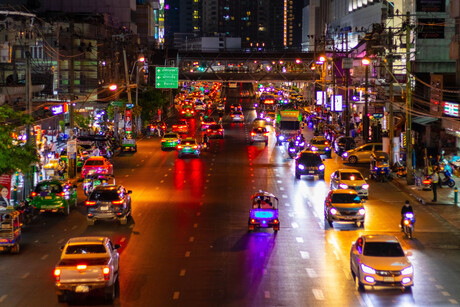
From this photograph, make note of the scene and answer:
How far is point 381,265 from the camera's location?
21.5m

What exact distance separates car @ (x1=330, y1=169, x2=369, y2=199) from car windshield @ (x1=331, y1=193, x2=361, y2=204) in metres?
6.99

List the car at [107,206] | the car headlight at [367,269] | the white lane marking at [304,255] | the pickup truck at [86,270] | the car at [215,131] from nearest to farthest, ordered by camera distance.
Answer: the pickup truck at [86,270], the car headlight at [367,269], the white lane marking at [304,255], the car at [107,206], the car at [215,131]

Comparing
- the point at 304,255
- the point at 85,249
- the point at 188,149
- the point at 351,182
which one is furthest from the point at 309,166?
the point at 85,249

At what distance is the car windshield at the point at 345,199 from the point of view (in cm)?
3228

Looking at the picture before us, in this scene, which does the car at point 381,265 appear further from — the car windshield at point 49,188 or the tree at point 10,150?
the car windshield at point 49,188

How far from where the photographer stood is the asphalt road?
20.9 meters

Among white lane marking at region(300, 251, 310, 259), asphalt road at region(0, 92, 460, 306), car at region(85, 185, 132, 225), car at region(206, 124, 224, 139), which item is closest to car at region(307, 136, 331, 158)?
asphalt road at region(0, 92, 460, 306)

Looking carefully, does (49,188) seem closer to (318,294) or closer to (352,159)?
(318,294)

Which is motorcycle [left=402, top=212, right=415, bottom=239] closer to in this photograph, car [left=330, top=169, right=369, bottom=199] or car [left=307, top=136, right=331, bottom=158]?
car [left=330, top=169, right=369, bottom=199]

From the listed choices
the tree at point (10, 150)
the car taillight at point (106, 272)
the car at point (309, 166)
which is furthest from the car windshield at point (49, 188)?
the car at point (309, 166)

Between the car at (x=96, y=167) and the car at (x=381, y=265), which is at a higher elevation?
the car at (x=96, y=167)

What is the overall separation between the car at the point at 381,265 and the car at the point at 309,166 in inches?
1000

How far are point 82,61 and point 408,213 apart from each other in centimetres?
6170

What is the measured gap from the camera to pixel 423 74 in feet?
246
